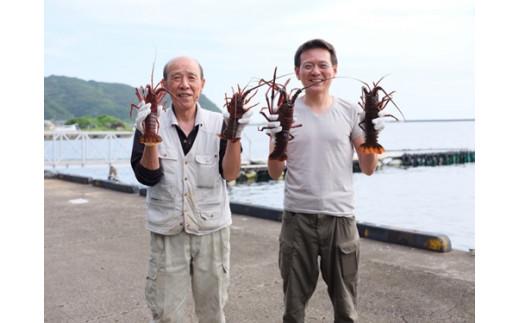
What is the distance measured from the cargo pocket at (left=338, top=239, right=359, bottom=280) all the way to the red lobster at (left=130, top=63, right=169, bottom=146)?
1413 mm

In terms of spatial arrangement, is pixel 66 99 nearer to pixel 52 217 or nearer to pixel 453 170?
pixel 453 170

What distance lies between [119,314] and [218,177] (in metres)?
2.28

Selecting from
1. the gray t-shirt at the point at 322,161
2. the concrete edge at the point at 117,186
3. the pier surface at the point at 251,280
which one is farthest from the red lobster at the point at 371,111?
the concrete edge at the point at 117,186

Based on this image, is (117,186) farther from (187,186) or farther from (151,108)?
(151,108)

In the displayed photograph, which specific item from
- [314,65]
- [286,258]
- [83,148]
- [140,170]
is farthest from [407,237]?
[83,148]

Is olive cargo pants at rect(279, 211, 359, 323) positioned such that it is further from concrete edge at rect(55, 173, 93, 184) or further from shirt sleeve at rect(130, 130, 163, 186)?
concrete edge at rect(55, 173, 93, 184)

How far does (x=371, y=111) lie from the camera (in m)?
3.06

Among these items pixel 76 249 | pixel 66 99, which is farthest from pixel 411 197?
pixel 66 99

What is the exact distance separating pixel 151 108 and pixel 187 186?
0.53 meters

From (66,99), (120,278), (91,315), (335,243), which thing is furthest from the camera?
(66,99)

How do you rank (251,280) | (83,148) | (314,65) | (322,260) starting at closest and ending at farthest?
(314,65), (322,260), (251,280), (83,148)

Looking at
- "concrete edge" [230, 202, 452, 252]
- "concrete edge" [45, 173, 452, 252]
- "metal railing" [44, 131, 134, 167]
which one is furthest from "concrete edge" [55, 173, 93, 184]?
"concrete edge" [230, 202, 452, 252]

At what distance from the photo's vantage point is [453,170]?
44.9m

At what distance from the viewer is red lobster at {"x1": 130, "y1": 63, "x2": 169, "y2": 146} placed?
275 cm
